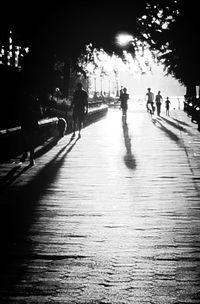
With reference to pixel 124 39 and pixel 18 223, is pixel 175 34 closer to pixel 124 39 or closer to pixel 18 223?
pixel 124 39

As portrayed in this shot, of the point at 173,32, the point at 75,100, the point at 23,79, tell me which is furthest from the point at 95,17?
the point at 173,32

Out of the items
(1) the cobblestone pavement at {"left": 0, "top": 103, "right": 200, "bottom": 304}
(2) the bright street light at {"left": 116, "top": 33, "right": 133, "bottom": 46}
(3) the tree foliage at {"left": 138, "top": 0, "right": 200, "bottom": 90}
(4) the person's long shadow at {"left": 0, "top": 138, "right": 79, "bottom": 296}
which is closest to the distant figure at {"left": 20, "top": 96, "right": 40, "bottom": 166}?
(1) the cobblestone pavement at {"left": 0, "top": 103, "right": 200, "bottom": 304}

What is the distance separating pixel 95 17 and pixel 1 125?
8.82 metres

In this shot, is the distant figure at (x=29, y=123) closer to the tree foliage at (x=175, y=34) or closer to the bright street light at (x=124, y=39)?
the tree foliage at (x=175, y=34)

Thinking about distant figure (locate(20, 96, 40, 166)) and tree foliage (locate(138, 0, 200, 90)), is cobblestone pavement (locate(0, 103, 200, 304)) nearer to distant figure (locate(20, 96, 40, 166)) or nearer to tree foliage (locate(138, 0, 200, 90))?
distant figure (locate(20, 96, 40, 166))

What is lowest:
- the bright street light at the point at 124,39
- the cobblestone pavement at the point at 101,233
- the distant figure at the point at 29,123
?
the cobblestone pavement at the point at 101,233

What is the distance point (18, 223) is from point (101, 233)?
1.09 metres

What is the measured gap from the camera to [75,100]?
20891 millimetres

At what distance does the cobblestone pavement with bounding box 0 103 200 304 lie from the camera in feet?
14.5

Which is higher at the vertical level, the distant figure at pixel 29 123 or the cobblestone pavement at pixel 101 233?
the distant figure at pixel 29 123

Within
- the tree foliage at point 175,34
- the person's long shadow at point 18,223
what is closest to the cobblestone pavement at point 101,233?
the person's long shadow at point 18,223

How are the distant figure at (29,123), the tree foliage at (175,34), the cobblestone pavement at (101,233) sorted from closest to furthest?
the cobblestone pavement at (101,233) → the distant figure at (29,123) → the tree foliage at (175,34)

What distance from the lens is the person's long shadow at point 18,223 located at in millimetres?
4902

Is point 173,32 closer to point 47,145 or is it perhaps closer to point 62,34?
point 62,34
